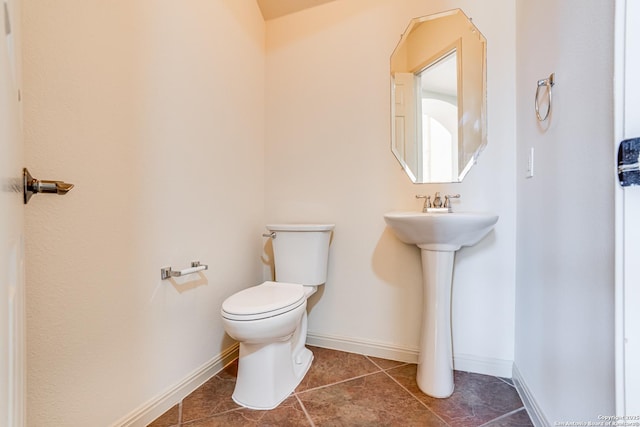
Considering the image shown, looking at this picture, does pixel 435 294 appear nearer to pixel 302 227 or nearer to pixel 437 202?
pixel 437 202

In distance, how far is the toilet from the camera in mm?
1194

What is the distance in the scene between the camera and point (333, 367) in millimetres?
1624

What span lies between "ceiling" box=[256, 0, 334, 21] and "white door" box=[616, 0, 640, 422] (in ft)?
5.57

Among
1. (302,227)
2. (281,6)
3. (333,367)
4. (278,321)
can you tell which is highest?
(281,6)

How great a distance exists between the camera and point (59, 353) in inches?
35.3

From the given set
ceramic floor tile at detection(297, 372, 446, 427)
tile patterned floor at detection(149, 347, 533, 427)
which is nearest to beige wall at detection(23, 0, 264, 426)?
tile patterned floor at detection(149, 347, 533, 427)

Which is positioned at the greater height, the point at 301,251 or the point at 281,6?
the point at 281,6

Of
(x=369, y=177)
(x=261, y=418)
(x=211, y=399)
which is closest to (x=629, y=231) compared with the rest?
(x=369, y=177)

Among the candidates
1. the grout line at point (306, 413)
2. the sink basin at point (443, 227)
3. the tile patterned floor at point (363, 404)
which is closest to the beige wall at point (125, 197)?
the tile patterned floor at point (363, 404)

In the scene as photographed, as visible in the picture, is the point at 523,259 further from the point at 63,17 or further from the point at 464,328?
the point at 63,17

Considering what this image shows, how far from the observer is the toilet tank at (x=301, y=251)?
65.4 inches

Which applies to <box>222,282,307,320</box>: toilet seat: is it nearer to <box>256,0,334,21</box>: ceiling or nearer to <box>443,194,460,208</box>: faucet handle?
<box>443,194,460,208</box>: faucet handle

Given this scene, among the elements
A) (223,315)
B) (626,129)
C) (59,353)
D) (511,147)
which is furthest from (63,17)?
(511,147)

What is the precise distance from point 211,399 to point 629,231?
158cm
